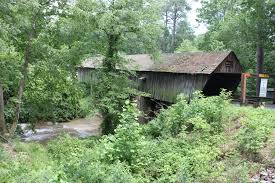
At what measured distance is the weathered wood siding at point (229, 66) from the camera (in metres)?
18.7

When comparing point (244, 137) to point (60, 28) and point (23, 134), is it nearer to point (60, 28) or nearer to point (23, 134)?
point (60, 28)

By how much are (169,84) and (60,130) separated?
8551mm

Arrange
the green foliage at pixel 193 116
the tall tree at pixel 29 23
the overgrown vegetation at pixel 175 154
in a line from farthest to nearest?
the tall tree at pixel 29 23
the green foliage at pixel 193 116
the overgrown vegetation at pixel 175 154

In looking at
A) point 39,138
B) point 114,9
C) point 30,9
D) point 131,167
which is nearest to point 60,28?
point 30,9

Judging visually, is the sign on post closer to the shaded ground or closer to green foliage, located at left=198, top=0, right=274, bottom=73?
green foliage, located at left=198, top=0, right=274, bottom=73

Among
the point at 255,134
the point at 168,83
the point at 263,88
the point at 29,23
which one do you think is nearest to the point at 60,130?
the point at 168,83

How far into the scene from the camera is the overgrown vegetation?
7.67 m

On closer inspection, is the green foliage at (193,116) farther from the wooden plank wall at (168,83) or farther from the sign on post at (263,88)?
the wooden plank wall at (168,83)

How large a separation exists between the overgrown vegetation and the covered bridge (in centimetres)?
629

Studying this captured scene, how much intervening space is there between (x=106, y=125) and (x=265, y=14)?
509 inches

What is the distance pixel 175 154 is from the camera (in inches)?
380

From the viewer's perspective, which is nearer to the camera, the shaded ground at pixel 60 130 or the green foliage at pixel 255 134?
the green foliage at pixel 255 134

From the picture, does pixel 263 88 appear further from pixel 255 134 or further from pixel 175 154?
pixel 175 154

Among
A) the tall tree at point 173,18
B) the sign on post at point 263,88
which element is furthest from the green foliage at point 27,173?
the tall tree at point 173,18
